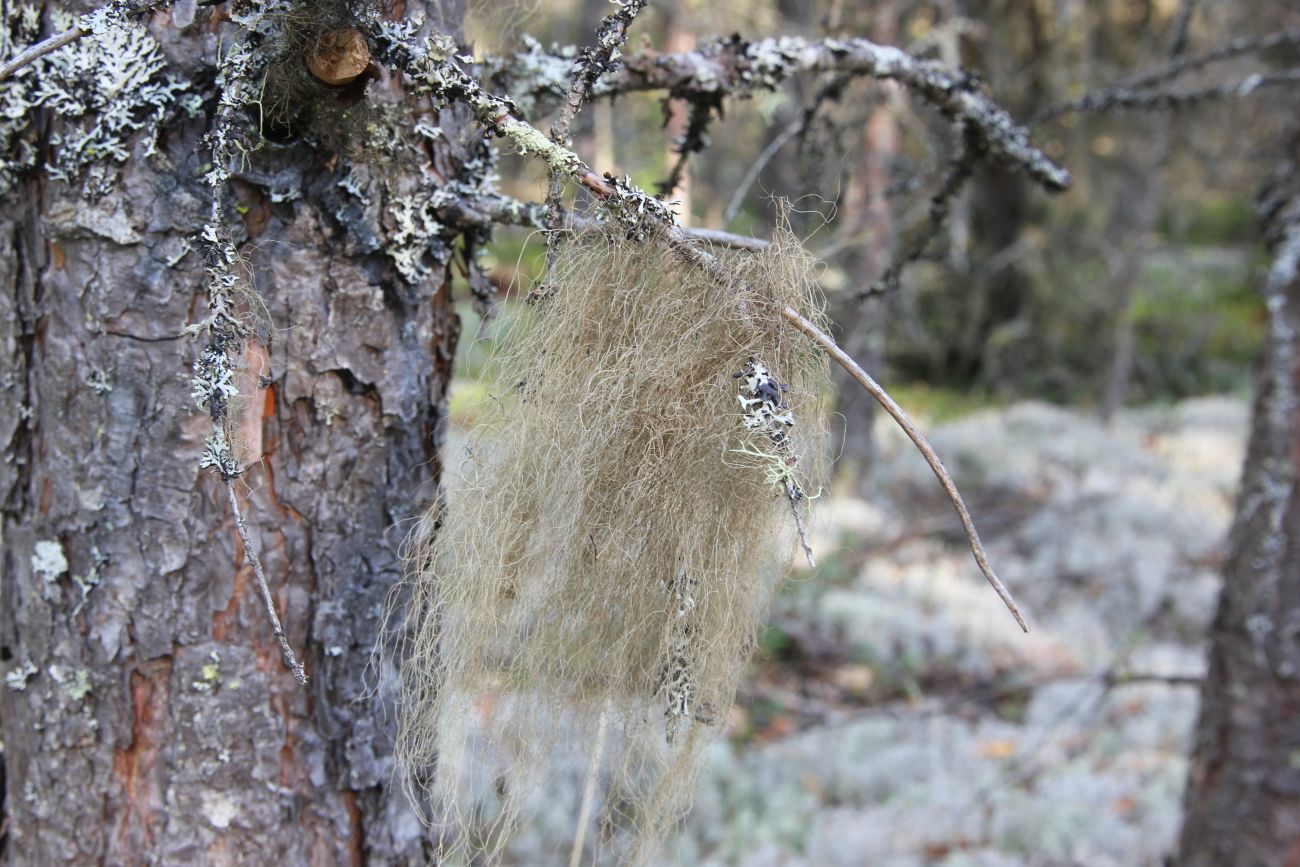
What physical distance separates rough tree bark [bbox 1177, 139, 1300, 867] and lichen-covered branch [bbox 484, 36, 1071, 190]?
44.8 inches

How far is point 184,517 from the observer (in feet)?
3.70

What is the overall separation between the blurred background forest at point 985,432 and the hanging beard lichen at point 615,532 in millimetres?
111

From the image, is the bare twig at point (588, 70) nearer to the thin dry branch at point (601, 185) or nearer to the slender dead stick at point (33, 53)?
the thin dry branch at point (601, 185)

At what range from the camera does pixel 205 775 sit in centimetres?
116

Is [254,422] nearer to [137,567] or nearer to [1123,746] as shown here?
[137,567]

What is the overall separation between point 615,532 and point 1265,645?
80.6 inches

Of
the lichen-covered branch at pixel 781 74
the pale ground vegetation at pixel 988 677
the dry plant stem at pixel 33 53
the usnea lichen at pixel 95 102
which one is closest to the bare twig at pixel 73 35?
the dry plant stem at pixel 33 53

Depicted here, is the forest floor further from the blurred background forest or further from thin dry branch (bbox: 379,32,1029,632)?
thin dry branch (bbox: 379,32,1029,632)

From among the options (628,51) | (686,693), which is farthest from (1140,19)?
(686,693)

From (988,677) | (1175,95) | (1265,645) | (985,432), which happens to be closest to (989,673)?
(988,677)

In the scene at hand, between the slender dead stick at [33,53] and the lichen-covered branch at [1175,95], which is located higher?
the lichen-covered branch at [1175,95]

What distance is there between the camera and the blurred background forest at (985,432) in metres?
2.49

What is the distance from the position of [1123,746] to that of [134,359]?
167 inches

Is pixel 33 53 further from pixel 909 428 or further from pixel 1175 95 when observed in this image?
pixel 1175 95
